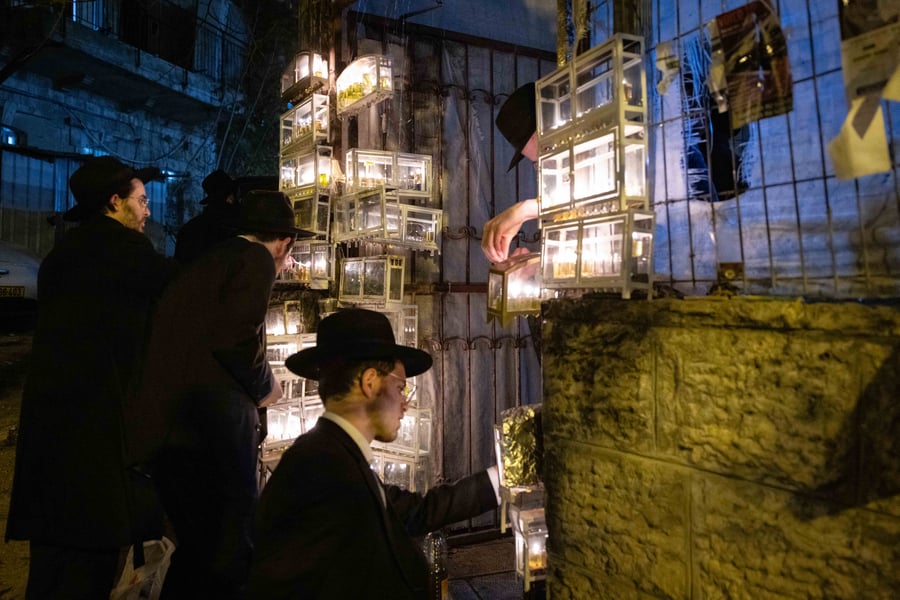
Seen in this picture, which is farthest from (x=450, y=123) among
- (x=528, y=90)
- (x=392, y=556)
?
(x=392, y=556)

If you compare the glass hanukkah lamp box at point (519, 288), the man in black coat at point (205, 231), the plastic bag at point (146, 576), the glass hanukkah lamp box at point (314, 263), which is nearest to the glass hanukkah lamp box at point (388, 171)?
the glass hanukkah lamp box at point (314, 263)

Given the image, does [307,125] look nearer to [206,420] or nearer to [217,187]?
[217,187]

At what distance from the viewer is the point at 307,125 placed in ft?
23.0

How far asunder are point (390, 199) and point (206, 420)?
343 cm

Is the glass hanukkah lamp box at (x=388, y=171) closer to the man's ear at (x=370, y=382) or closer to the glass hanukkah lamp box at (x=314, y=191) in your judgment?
the glass hanukkah lamp box at (x=314, y=191)

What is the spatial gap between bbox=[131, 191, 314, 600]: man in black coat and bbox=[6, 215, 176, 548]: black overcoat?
7.2 inches

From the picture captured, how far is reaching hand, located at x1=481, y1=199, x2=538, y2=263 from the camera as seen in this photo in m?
4.10

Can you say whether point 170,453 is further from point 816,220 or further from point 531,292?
point 816,220

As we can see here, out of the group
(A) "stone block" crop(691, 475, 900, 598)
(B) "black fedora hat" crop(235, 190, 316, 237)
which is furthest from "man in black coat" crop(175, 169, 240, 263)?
(A) "stone block" crop(691, 475, 900, 598)

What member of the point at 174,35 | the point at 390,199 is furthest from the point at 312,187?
the point at 174,35

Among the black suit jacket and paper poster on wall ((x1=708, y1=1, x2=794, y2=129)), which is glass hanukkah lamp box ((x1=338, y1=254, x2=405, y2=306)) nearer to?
the black suit jacket

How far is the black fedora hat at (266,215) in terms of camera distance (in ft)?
13.0

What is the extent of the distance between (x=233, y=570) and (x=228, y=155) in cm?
2057

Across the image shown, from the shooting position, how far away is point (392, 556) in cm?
210
